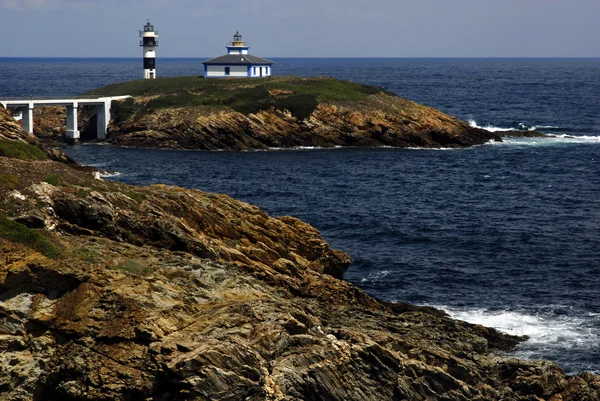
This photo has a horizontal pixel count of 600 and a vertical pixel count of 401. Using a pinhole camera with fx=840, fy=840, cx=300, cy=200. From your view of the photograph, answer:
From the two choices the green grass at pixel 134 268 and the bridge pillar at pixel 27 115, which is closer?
the green grass at pixel 134 268

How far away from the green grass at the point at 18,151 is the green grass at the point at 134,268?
15.9 m

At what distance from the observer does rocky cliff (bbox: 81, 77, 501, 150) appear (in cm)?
10706

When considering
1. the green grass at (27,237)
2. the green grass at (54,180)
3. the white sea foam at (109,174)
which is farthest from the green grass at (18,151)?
the white sea foam at (109,174)

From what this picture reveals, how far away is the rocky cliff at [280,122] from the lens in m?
107

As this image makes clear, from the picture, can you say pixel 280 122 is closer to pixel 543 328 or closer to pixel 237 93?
pixel 237 93

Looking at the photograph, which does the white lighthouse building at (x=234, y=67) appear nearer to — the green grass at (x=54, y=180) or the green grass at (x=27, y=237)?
the green grass at (x=54, y=180)

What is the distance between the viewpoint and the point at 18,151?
43.8 metres

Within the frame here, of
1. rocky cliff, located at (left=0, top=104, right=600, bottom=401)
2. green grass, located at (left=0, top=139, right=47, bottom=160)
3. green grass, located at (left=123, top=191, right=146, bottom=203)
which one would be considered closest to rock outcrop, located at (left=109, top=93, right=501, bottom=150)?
green grass, located at (left=0, top=139, right=47, bottom=160)

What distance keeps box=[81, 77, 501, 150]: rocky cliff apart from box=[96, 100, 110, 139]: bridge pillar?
4.21ft

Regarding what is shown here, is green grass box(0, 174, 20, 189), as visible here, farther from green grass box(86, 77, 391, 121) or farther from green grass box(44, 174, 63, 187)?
green grass box(86, 77, 391, 121)

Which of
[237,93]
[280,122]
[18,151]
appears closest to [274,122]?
[280,122]

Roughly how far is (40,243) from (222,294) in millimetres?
6537

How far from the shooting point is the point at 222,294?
3006cm

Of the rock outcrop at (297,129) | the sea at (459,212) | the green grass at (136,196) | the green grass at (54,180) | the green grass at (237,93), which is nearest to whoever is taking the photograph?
the green grass at (54,180)
